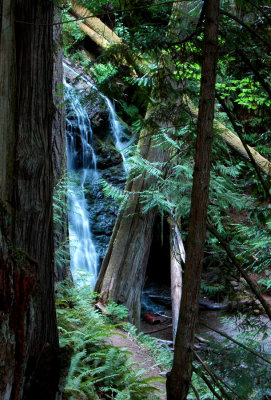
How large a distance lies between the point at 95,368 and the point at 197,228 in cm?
254

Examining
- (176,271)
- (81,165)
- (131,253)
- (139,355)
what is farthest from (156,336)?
(81,165)

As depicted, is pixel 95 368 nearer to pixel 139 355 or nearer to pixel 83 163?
pixel 139 355

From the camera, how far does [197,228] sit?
8.16 feet

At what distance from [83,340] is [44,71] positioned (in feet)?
11.5

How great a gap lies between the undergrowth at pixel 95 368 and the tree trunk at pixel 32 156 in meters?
0.86

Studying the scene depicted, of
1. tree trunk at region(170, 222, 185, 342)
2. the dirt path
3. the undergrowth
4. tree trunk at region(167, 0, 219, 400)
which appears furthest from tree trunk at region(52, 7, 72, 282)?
tree trunk at region(167, 0, 219, 400)

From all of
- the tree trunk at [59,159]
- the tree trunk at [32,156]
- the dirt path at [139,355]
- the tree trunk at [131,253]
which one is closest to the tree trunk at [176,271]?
the tree trunk at [131,253]

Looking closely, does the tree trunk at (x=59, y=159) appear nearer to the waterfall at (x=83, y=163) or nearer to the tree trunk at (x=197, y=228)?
the tree trunk at (x=197, y=228)

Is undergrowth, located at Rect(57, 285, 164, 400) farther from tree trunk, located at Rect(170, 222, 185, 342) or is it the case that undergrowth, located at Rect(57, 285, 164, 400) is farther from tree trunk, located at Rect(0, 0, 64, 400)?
tree trunk, located at Rect(170, 222, 185, 342)

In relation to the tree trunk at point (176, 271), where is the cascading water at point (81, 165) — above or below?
above

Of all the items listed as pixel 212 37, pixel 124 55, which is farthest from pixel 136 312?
pixel 212 37

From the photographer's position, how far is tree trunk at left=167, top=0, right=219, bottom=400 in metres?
2.46

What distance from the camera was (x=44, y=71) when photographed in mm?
2887

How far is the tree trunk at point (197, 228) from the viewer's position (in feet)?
8.05
